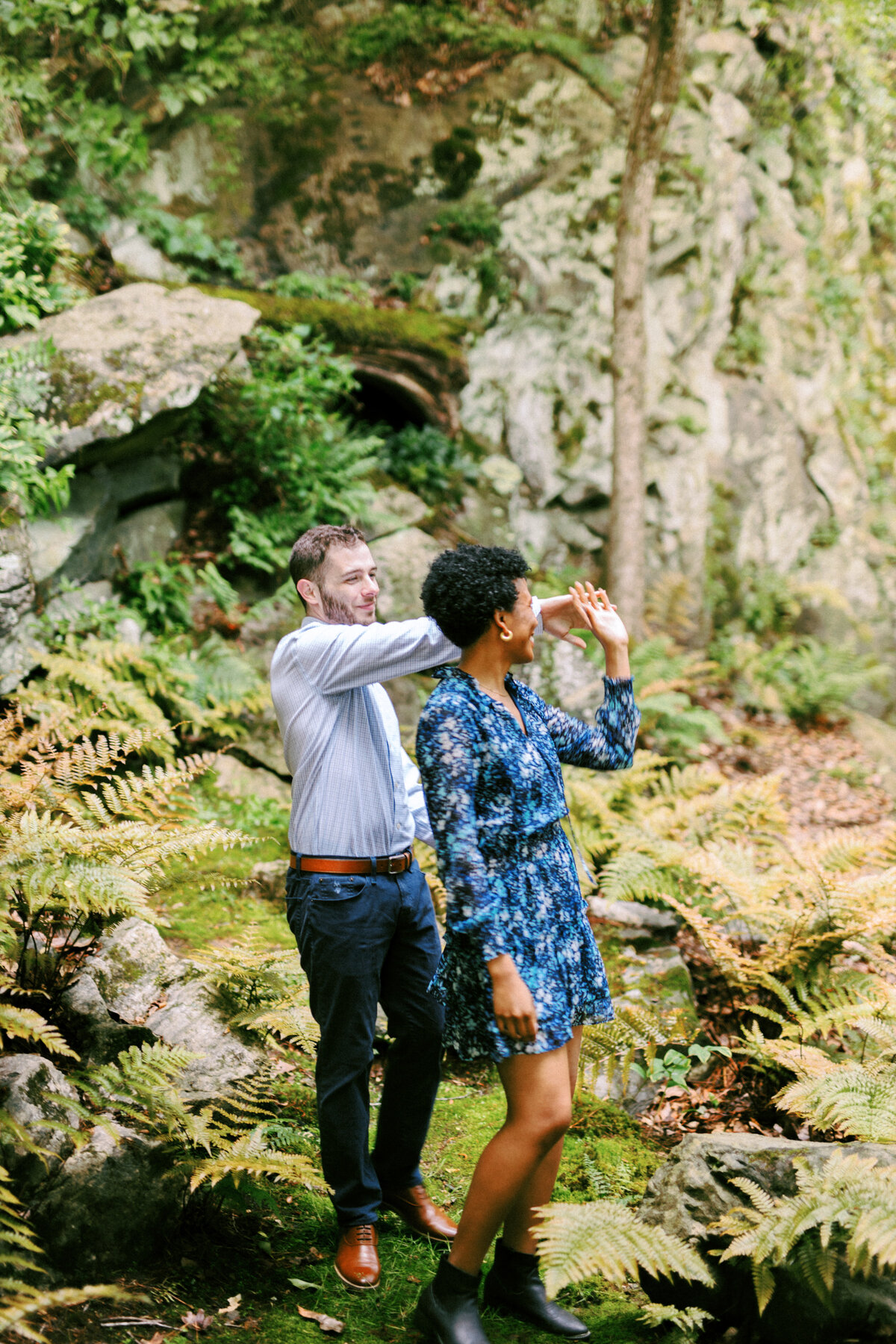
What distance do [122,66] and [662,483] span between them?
22.6 ft

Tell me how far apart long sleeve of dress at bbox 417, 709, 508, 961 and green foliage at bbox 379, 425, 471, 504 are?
690cm

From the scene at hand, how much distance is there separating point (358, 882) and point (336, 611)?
0.86m

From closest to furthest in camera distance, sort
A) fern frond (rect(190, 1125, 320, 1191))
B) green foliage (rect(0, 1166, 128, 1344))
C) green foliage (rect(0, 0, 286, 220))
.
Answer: green foliage (rect(0, 1166, 128, 1344)) → fern frond (rect(190, 1125, 320, 1191)) → green foliage (rect(0, 0, 286, 220))

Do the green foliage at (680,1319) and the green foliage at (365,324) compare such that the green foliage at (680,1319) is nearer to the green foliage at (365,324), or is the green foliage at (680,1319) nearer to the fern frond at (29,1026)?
the fern frond at (29,1026)

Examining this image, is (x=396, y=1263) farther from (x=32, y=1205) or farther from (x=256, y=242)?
(x=256, y=242)

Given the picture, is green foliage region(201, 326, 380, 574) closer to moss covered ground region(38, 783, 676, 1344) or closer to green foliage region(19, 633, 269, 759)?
green foliage region(19, 633, 269, 759)

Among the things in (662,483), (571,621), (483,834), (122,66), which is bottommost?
(483,834)

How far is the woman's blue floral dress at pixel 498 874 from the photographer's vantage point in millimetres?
2375

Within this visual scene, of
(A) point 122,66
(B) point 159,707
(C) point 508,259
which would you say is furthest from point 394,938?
(C) point 508,259

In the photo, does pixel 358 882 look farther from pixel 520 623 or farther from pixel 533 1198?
pixel 533 1198

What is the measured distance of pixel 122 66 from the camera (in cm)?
818

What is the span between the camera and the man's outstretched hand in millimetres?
2861

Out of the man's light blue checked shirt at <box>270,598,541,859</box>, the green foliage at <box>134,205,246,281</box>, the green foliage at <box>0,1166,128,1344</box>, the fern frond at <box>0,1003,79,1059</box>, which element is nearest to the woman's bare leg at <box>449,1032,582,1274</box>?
the man's light blue checked shirt at <box>270,598,541,859</box>

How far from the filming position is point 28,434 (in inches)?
231
